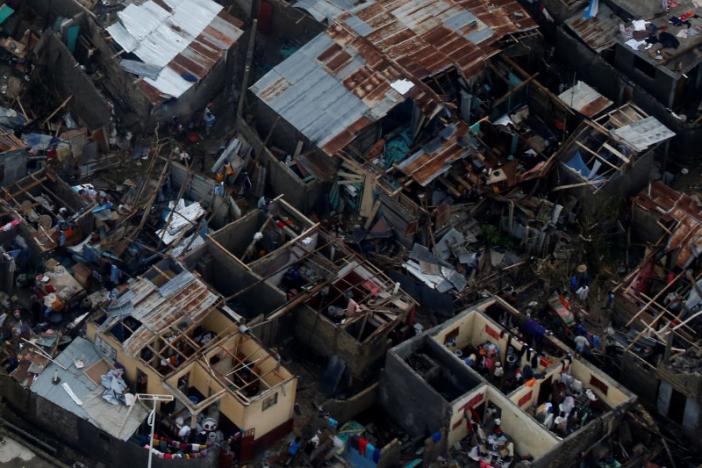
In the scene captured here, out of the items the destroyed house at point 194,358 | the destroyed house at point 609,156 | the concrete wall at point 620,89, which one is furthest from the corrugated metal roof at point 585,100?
the destroyed house at point 194,358

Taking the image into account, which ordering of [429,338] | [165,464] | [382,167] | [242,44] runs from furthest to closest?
[242,44]
[382,167]
[429,338]
[165,464]

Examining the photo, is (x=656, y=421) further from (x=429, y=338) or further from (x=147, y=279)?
(x=147, y=279)

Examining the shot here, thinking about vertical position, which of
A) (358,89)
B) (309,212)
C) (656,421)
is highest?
(358,89)

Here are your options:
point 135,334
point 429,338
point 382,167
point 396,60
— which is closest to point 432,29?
point 396,60

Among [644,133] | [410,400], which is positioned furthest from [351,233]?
[644,133]

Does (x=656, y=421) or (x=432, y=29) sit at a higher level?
(x=432, y=29)

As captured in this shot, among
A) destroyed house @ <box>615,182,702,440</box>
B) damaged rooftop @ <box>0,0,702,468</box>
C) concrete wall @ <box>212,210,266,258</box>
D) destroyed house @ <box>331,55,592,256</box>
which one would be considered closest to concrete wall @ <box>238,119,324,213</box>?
damaged rooftop @ <box>0,0,702,468</box>

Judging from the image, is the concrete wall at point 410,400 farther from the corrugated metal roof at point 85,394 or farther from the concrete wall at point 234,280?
the corrugated metal roof at point 85,394

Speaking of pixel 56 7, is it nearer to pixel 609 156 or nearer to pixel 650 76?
pixel 609 156
